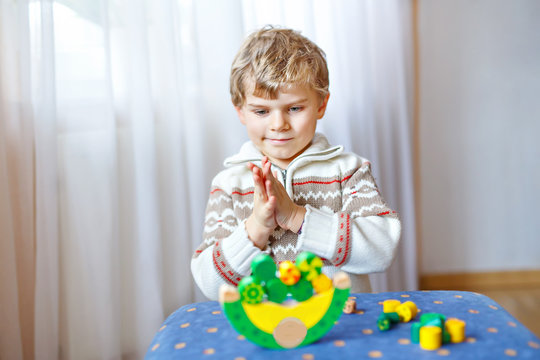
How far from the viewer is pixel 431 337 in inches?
24.1

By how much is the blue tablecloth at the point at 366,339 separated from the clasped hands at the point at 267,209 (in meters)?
0.20

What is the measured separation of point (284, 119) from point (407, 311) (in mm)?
473

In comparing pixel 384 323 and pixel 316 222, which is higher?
pixel 316 222

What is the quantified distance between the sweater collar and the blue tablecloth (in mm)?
379

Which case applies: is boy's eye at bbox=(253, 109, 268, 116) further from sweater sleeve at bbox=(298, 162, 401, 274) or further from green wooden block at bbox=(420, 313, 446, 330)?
green wooden block at bbox=(420, 313, 446, 330)

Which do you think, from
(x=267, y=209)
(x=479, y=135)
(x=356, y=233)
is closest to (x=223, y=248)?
(x=267, y=209)

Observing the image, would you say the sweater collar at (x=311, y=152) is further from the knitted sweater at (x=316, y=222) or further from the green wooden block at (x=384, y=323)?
the green wooden block at (x=384, y=323)

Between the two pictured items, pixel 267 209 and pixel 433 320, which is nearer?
pixel 433 320

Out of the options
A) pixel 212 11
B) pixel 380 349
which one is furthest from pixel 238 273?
pixel 212 11

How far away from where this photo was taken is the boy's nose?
1.02 m

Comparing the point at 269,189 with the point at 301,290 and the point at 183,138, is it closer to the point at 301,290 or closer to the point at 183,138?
the point at 301,290

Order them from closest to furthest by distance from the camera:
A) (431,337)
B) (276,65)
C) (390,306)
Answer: (431,337) → (390,306) → (276,65)

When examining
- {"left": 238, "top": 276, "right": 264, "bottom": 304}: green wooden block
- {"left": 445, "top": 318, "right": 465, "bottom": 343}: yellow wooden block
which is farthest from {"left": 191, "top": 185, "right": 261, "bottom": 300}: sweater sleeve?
{"left": 445, "top": 318, "right": 465, "bottom": 343}: yellow wooden block

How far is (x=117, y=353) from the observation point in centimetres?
134
